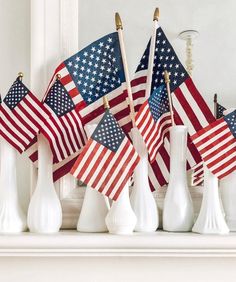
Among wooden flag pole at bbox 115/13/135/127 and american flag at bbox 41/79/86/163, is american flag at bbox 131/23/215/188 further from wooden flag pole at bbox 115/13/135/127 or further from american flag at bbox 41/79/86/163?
american flag at bbox 41/79/86/163

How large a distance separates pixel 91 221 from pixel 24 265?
0.61ft

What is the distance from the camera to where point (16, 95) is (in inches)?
43.3

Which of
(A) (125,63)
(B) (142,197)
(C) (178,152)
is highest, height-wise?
(A) (125,63)

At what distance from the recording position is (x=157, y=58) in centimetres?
118

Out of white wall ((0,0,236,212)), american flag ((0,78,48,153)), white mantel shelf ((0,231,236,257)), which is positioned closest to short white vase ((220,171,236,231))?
white mantel shelf ((0,231,236,257))

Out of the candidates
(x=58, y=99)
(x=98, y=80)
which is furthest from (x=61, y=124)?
(x=98, y=80)

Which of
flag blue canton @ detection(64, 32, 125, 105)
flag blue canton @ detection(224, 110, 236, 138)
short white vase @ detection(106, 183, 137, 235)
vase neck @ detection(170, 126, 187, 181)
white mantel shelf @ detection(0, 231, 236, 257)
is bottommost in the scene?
white mantel shelf @ detection(0, 231, 236, 257)

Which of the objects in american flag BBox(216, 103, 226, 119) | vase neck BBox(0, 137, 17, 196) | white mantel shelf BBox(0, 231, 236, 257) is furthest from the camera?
american flag BBox(216, 103, 226, 119)

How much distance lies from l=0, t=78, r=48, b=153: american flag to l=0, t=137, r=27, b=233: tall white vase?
3cm

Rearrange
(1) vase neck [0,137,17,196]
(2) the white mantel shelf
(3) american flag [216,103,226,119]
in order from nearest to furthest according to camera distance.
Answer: (2) the white mantel shelf → (1) vase neck [0,137,17,196] → (3) american flag [216,103,226,119]

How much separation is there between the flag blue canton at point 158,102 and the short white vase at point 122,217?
202 mm

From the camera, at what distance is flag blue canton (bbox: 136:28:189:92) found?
3.84 ft

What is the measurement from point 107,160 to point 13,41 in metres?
0.47

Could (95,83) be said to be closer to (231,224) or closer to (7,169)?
(7,169)
